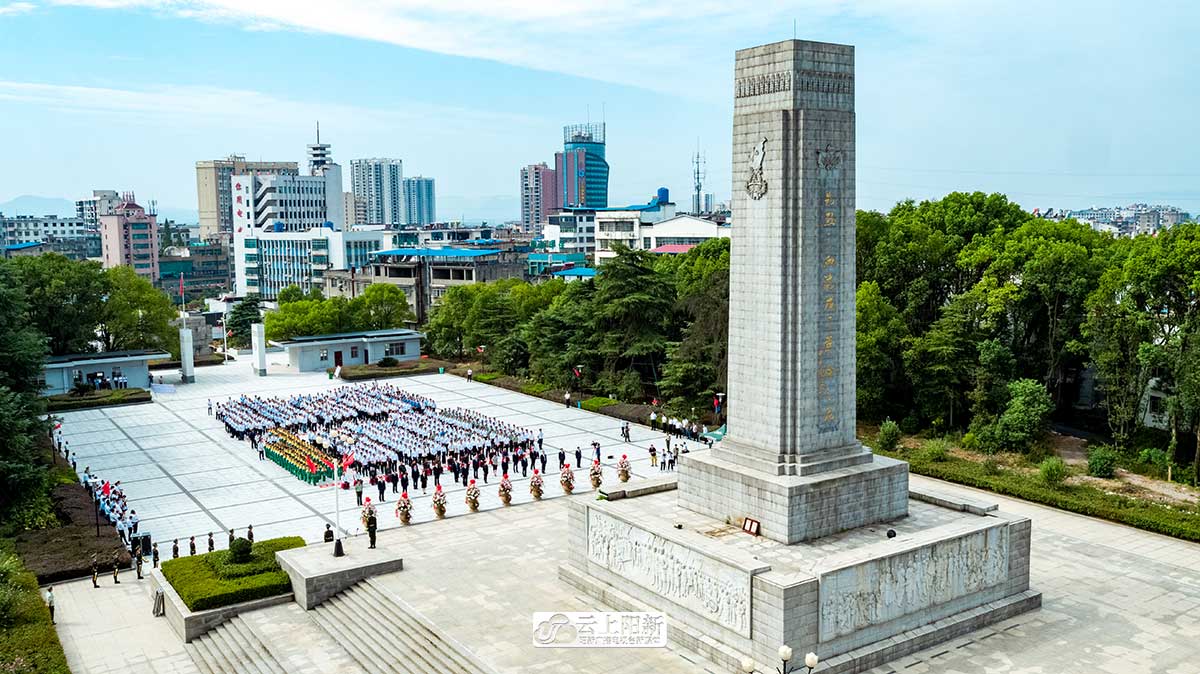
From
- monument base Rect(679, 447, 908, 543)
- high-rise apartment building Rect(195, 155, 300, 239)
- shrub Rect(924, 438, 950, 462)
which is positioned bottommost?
shrub Rect(924, 438, 950, 462)

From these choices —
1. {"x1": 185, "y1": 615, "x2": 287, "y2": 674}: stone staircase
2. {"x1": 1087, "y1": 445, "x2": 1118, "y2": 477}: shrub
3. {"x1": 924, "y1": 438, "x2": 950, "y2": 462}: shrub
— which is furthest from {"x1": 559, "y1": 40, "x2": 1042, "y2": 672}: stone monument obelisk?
{"x1": 924, "y1": 438, "x2": 950, "y2": 462}: shrub

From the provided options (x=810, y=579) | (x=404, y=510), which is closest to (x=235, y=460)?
(x=404, y=510)

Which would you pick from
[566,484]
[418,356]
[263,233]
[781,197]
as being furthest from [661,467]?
[263,233]

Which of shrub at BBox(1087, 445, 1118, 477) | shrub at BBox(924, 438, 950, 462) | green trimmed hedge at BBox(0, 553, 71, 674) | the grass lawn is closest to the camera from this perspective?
green trimmed hedge at BBox(0, 553, 71, 674)

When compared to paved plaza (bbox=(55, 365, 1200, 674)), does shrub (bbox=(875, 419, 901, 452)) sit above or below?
above

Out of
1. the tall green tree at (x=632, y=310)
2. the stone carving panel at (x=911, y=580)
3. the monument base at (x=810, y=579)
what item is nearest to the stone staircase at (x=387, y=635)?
the monument base at (x=810, y=579)

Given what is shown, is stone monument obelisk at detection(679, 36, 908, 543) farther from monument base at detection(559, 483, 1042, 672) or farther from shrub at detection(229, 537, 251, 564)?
shrub at detection(229, 537, 251, 564)

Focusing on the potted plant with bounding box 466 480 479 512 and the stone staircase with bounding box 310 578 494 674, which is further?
the potted plant with bounding box 466 480 479 512
